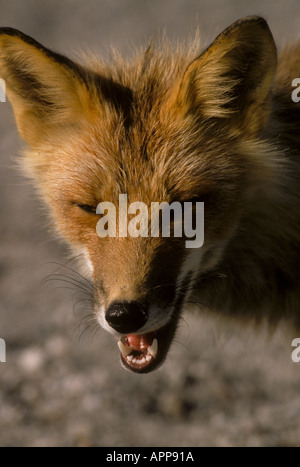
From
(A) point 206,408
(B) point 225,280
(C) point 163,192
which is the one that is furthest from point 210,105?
(A) point 206,408

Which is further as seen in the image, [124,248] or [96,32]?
[96,32]

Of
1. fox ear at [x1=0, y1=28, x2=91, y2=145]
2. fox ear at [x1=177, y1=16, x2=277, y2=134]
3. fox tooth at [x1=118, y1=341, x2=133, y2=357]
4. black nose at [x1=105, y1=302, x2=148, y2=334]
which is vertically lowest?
black nose at [x1=105, y1=302, x2=148, y2=334]

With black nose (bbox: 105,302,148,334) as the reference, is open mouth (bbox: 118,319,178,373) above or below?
above

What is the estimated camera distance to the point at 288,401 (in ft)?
16.9

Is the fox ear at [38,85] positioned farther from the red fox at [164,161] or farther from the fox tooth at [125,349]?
the fox tooth at [125,349]

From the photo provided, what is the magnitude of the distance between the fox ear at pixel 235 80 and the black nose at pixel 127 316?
1140 millimetres

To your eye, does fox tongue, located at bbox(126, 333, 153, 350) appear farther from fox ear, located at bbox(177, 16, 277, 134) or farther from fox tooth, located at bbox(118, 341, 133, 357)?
fox ear, located at bbox(177, 16, 277, 134)

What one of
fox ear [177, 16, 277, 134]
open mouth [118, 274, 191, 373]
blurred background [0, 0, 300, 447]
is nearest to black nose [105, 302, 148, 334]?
open mouth [118, 274, 191, 373]

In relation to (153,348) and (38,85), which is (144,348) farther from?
(38,85)

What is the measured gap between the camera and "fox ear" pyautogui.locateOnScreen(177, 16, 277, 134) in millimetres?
3035

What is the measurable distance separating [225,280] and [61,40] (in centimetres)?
841

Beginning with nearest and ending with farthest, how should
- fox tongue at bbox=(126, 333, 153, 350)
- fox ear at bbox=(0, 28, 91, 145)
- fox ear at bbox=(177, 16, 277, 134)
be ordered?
fox ear at bbox=(177, 16, 277, 134)
fox ear at bbox=(0, 28, 91, 145)
fox tongue at bbox=(126, 333, 153, 350)

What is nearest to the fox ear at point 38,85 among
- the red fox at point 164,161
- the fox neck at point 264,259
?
the red fox at point 164,161

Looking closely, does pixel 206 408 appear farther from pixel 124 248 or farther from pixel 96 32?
pixel 96 32
